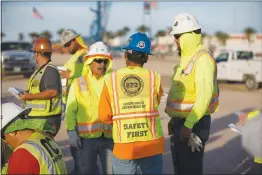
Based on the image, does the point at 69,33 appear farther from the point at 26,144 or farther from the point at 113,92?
the point at 26,144

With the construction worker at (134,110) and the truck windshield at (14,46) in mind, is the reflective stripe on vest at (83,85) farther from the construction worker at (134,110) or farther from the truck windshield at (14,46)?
the truck windshield at (14,46)

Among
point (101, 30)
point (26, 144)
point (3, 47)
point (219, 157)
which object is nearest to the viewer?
point (26, 144)

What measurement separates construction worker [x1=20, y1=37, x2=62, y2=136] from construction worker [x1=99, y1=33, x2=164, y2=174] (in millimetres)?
1420

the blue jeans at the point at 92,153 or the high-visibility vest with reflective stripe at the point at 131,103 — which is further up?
the high-visibility vest with reflective stripe at the point at 131,103

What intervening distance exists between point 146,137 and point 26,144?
3.77ft

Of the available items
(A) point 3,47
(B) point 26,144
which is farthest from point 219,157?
(A) point 3,47

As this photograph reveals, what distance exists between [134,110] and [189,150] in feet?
2.99

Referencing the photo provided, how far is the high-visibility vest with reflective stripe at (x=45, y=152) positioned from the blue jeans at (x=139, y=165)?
752 mm

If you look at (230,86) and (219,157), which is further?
(230,86)

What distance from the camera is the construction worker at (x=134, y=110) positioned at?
10.4 ft

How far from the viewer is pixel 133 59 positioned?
10.7 feet

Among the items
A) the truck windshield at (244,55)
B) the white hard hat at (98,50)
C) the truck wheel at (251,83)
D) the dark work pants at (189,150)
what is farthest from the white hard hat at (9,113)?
the truck windshield at (244,55)

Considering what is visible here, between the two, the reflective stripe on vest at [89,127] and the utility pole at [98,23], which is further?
the utility pole at [98,23]

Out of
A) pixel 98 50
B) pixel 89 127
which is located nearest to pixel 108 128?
pixel 89 127
